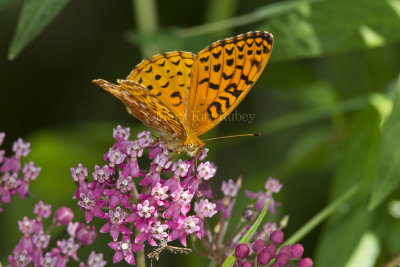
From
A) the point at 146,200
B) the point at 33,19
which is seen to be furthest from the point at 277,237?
the point at 33,19

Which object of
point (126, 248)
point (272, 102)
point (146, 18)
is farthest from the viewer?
point (272, 102)

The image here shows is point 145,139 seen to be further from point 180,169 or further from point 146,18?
point 146,18

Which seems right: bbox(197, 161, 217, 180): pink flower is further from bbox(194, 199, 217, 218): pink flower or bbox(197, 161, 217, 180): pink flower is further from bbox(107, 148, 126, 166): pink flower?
bbox(107, 148, 126, 166): pink flower

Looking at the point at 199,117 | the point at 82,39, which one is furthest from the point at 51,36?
the point at 199,117

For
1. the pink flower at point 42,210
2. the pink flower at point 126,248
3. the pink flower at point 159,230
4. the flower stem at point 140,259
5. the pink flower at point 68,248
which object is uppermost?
the pink flower at point 42,210

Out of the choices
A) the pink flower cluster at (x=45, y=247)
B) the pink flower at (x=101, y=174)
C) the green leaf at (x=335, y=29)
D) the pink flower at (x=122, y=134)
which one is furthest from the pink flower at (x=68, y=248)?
the green leaf at (x=335, y=29)

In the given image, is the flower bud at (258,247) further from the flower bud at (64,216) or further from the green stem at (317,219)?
the flower bud at (64,216)
